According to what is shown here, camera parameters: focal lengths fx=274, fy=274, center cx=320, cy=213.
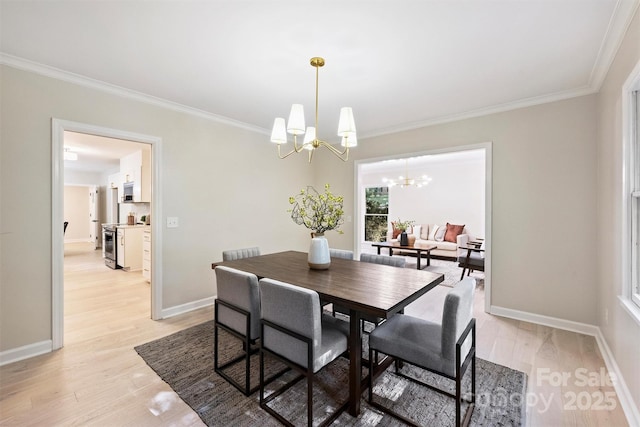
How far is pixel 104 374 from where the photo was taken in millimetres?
2148

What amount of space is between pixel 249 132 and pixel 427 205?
5691 millimetres

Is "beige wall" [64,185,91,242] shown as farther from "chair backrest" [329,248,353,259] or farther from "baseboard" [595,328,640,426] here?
"baseboard" [595,328,640,426]

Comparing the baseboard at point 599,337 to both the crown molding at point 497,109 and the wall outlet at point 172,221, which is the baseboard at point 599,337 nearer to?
the crown molding at point 497,109

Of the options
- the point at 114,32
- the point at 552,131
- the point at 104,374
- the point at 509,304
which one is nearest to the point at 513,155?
the point at 552,131

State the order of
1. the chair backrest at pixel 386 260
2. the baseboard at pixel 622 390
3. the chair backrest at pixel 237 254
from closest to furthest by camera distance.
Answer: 1. the baseboard at pixel 622 390
2. the chair backrest at pixel 386 260
3. the chair backrest at pixel 237 254

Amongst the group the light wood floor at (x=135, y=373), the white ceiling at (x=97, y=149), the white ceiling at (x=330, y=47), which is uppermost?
the white ceiling at (x=97, y=149)

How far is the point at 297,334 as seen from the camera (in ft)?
5.27

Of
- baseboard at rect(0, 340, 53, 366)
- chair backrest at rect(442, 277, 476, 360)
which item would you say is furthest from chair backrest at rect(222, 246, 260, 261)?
chair backrest at rect(442, 277, 476, 360)

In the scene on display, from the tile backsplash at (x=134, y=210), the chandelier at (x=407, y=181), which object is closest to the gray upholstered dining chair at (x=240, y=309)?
the tile backsplash at (x=134, y=210)

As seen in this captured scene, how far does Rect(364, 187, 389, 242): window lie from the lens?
8.90m

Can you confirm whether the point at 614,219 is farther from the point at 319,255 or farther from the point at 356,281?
the point at 319,255

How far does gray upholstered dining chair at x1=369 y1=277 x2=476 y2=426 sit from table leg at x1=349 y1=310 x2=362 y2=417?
118 millimetres

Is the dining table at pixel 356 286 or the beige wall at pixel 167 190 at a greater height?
the beige wall at pixel 167 190

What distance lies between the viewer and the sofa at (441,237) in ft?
21.2
